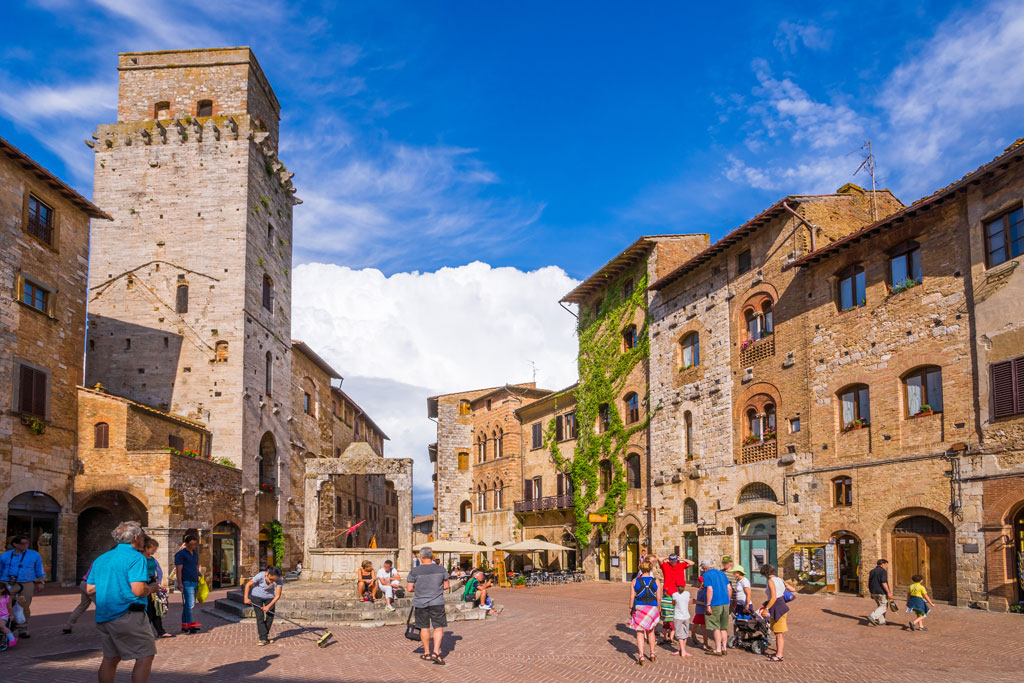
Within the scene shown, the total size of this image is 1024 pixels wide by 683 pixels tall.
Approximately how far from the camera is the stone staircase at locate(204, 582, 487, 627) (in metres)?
17.1

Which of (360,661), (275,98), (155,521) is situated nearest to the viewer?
(360,661)

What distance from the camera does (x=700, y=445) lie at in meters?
31.4

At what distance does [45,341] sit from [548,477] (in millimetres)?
26149

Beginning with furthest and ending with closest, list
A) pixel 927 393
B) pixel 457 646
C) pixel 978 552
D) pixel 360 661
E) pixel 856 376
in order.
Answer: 1. pixel 856 376
2. pixel 927 393
3. pixel 978 552
4. pixel 457 646
5. pixel 360 661

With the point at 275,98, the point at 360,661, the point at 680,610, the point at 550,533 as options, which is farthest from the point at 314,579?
the point at 275,98

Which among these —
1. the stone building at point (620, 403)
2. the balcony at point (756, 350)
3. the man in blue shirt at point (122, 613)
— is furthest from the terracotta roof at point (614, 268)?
the man in blue shirt at point (122, 613)

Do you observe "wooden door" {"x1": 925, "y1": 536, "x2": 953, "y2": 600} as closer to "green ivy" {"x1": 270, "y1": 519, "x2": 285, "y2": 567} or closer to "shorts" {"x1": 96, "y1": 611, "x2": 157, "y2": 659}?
"shorts" {"x1": 96, "y1": 611, "x2": 157, "y2": 659}

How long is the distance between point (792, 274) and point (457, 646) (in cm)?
1801

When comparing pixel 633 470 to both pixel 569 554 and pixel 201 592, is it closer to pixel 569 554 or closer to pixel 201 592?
pixel 569 554

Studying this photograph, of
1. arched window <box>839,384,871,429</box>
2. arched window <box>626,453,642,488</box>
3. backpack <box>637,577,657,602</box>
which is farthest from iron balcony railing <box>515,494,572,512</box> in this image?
backpack <box>637,577,657,602</box>

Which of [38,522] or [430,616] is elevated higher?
[38,522]

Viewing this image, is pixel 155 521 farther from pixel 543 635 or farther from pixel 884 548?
pixel 884 548

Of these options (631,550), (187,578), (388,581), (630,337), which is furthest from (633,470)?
(187,578)

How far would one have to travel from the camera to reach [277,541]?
3844cm
